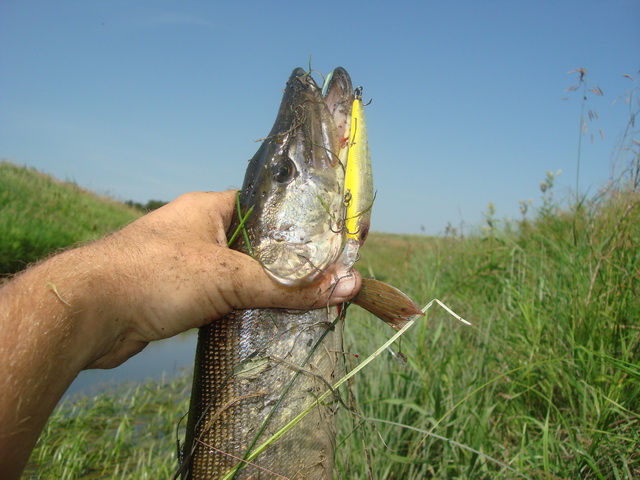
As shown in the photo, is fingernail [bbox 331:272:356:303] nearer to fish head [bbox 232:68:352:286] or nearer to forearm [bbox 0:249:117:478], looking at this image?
fish head [bbox 232:68:352:286]

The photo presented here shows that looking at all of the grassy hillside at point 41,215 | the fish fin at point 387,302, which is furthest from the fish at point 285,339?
the grassy hillside at point 41,215

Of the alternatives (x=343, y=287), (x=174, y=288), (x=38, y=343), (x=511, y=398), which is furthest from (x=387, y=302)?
(x=511, y=398)

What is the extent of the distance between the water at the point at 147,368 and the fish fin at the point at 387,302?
5.32 m

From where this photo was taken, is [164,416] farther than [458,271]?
No

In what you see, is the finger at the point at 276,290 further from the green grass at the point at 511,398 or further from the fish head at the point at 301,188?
the green grass at the point at 511,398

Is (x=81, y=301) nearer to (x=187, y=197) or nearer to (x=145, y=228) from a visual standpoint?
(x=145, y=228)

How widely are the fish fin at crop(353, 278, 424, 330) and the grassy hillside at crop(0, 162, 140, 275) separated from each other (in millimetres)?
→ 5638

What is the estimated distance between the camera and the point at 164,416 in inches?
212

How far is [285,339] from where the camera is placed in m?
1.99

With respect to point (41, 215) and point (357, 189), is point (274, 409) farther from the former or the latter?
point (41, 215)

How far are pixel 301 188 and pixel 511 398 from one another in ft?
6.97

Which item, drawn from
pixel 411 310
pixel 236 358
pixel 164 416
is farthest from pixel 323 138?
pixel 164 416

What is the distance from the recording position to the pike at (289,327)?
6.34 feet

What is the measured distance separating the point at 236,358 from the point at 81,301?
63cm
